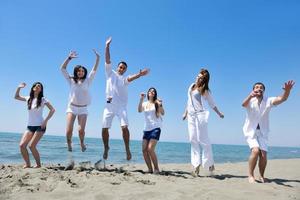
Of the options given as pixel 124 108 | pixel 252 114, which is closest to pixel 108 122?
pixel 124 108

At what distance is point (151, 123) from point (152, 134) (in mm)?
280

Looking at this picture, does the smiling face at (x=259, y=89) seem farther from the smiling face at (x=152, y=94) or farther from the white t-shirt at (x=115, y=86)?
the white t-shirt at (x=115, y=86)

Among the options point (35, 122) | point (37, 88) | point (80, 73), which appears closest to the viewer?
point (80, 73)

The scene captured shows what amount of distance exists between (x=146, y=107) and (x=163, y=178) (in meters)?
2.04

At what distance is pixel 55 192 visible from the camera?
5.69 m

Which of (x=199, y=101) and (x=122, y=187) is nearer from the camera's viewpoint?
(x=122, y=187)

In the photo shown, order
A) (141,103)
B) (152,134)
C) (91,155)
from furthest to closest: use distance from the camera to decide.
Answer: (91,155) → (141,103) → (152,134)

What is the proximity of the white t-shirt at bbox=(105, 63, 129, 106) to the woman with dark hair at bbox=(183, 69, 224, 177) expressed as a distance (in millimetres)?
1766

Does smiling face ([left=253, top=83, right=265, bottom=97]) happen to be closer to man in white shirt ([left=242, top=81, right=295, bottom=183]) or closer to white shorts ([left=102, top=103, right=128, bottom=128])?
man in white shirt ([left=242, top=81, right=295, bottom=183])

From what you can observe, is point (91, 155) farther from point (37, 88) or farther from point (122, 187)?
point (122, 187)

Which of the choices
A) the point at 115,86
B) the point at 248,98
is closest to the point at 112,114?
the point at 115,86

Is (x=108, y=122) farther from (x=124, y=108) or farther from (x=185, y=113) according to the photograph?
(x=185, y=113)

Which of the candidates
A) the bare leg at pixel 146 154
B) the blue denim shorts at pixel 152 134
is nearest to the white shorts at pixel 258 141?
the blue denim shorts at pixel 152 134

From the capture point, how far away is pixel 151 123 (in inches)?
319
